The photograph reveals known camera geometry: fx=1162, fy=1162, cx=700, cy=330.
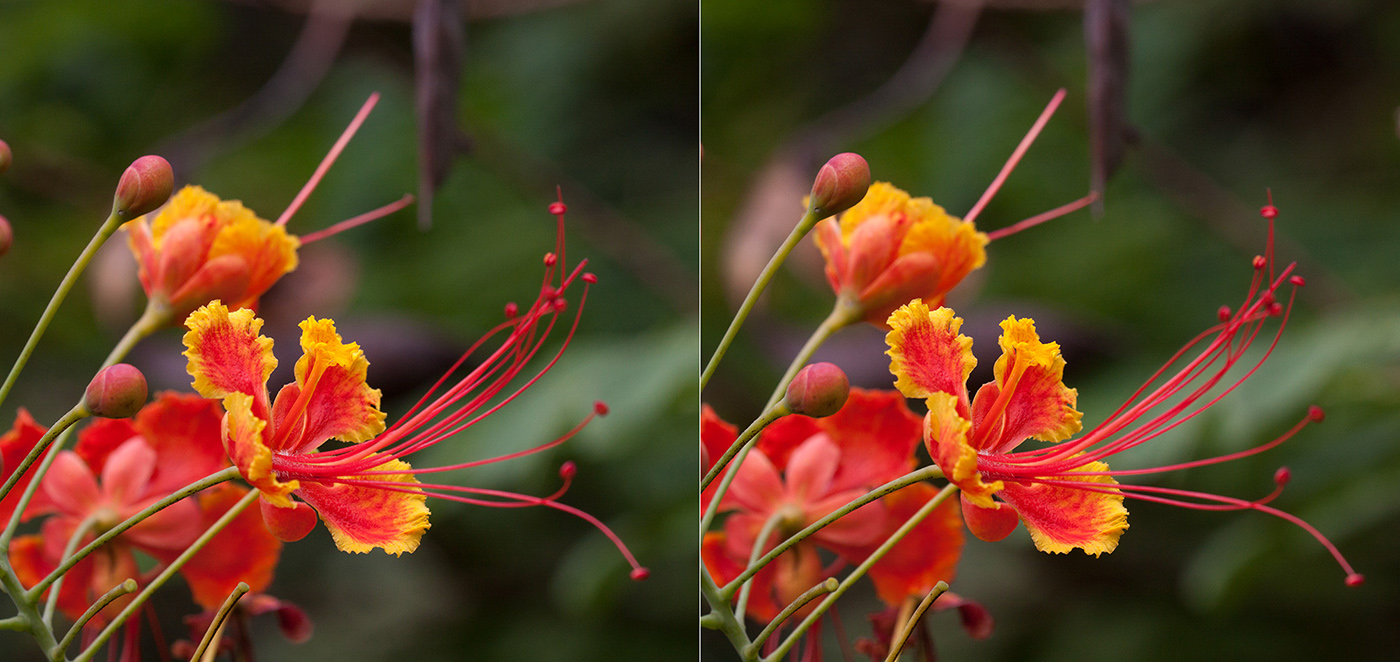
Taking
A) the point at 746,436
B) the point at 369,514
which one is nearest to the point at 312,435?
the point at 369,514

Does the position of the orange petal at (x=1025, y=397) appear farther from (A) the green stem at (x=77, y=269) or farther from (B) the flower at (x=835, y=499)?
(A) the green stem at (x=77, y=269)

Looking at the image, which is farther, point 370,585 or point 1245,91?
point 1245,91

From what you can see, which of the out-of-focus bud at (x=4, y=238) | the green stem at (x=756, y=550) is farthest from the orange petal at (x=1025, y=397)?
the out-of-focus bud at (x=4, y=238)

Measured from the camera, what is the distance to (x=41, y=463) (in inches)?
20.3

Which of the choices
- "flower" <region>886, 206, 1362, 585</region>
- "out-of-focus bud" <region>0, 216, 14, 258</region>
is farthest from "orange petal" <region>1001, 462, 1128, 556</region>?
"out-of-focus bud" <region>0, 216, 14, 258</region>

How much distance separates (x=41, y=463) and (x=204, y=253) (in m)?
0.12

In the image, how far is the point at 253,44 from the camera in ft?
2.45

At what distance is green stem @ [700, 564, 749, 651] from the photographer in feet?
1.80

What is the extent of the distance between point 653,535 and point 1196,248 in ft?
1.43

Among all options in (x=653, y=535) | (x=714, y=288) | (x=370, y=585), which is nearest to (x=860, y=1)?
(x=714, y=288)

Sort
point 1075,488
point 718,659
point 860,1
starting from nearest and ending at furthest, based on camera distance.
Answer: point 1075,488
point 718,659
point 860,1

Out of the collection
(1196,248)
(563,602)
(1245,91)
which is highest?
(1245,91)

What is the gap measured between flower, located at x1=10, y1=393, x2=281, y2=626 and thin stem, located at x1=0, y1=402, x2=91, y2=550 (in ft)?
0.09

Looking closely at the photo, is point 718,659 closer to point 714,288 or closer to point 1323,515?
point 714,288
